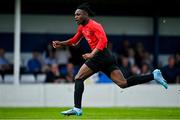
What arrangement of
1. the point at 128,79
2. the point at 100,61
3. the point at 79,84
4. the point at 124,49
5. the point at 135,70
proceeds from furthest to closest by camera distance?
the point at 124,49 < the point at 135,70 < the point at 128,79 < the point at 100,61 < the point at 79,84

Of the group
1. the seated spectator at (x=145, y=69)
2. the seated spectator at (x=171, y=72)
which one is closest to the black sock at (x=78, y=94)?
the seated spectator at (x=171, y=72)

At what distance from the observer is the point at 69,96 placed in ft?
77.3

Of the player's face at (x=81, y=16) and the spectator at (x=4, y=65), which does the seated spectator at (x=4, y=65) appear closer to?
the spectator at (x=4, y=65)

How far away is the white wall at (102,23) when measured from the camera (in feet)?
91.6

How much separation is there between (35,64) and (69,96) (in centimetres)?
284

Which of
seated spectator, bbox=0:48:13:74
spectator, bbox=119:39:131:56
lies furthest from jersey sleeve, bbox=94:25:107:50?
spectator, bbox=119:39:131:56

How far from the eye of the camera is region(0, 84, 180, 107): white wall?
76.9 ft

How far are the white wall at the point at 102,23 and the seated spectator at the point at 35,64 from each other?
2.09m

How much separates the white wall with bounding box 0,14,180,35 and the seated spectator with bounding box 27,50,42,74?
209cm

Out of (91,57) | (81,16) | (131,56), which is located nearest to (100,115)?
(91,57)

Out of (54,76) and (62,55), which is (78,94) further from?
(62,55)

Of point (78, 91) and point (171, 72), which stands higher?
point (171, 72)

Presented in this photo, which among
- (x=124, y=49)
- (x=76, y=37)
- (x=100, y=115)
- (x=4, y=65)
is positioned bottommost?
(x=100, y=115)

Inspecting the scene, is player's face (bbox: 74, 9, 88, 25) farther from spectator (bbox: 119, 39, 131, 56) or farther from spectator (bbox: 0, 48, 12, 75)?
spectator (bbox: 119, 39, 131, 56)
